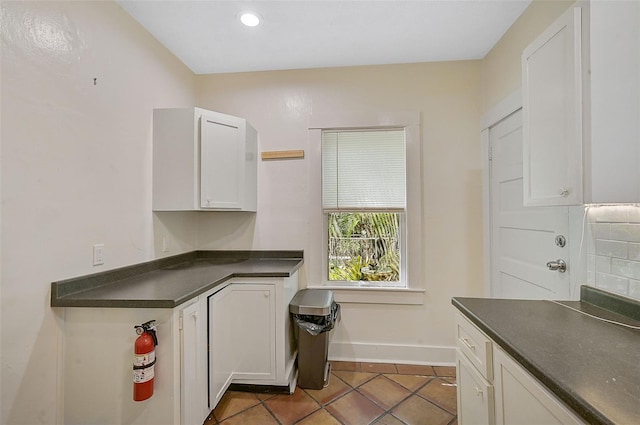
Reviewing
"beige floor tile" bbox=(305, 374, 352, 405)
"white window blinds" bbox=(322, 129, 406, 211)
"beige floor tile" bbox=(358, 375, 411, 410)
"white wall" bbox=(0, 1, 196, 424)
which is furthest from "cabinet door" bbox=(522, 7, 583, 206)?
"white wall" bbox=(0, 1, 196, 424)

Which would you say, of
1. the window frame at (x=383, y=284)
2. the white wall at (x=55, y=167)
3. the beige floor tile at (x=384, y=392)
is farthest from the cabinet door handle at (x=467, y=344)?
the white wall at (x=55, y=167)

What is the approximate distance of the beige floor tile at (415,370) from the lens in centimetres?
226

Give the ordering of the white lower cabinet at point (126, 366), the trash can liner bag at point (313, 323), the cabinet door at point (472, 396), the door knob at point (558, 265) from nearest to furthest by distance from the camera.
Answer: the cabinet door at point (472, 396)
the white lower cabinet at point (126, 366)
the door knob at point (558, 265)
the trash can liner bag at point (313, 323)

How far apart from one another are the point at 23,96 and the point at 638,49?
99.8 inches

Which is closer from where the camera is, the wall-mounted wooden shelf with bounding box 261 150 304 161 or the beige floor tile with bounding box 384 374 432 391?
the beige floor tile with bounding box 384 374 432 391

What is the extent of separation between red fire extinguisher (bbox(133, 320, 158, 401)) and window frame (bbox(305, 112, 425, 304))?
1.44 m

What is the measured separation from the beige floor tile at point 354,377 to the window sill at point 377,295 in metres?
0.58

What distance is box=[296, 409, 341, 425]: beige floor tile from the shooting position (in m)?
1.71

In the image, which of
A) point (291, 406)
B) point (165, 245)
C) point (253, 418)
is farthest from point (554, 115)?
point (165, 245)

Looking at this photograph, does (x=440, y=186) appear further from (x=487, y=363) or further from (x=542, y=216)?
(x=487, y=363)

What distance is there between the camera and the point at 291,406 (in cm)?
187

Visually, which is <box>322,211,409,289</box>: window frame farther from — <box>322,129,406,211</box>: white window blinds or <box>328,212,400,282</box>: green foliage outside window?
<box>322,129,406,211</box>: white window blinds

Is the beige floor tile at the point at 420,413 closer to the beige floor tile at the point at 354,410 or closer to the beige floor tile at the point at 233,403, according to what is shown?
the beige floor tile at the point at 354,410

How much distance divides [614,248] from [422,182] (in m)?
1.37
